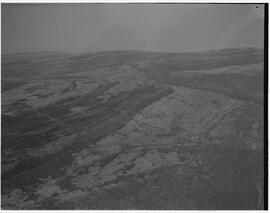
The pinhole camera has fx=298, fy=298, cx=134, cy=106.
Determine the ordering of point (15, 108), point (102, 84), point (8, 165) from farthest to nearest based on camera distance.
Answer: point (102, 84)
point (15, 108)
point (8, 165)

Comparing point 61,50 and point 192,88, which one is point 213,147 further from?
point 61,50

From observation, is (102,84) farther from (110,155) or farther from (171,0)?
(171,0)

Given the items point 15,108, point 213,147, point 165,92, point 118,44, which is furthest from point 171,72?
point 15,108

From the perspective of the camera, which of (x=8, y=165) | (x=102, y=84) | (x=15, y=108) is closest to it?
(x=8, y=165)

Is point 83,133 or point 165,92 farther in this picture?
point 165,92

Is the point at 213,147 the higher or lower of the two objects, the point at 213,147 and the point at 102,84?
the lower

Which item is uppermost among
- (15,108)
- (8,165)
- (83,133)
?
(15,108)
